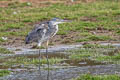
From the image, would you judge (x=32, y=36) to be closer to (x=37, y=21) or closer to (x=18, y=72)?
(x=18, y=72)

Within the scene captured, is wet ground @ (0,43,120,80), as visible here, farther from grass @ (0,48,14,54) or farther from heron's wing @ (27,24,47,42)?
grass @ (0,48,14,54)

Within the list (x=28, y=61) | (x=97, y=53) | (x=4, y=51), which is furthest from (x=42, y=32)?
(x=4, y=51)

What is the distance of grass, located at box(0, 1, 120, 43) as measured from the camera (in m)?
16.8

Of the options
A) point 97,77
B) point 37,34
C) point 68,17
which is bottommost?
point 68,17

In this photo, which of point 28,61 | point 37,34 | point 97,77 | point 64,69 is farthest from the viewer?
point 28,61

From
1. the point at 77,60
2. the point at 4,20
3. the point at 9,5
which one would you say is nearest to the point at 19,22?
the point at 4,20

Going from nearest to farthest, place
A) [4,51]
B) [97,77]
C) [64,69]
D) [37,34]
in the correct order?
1. [97,77]
2. [64,69]
3. [37,34]
4. [4,51]

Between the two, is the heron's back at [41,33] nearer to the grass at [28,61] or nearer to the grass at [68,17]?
the grass at [28,61]

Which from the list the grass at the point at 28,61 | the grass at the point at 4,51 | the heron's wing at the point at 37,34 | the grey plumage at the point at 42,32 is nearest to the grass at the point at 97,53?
the grass at the point at 28,61

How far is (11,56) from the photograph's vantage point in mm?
13008

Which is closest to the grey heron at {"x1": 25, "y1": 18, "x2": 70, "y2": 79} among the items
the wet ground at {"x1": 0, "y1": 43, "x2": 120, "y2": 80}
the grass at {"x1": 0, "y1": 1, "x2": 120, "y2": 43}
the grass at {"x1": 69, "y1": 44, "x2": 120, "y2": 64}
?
the wet ground at {"x1": 0, "y1": 43, "x2": 120, "y2": 80}

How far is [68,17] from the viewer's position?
19.2 m

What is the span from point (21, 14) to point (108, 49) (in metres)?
7.35

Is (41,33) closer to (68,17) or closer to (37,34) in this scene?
(37,34)
